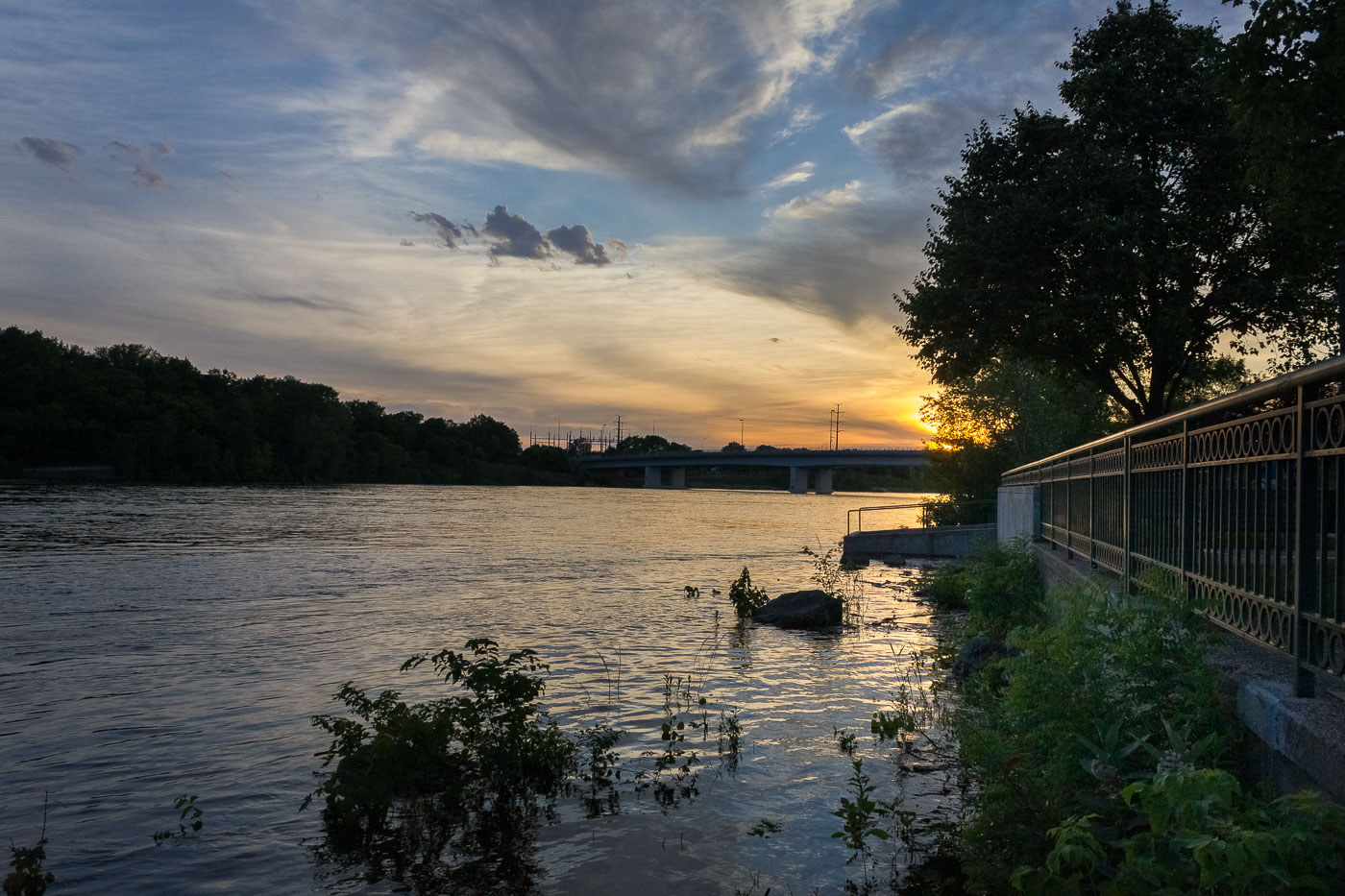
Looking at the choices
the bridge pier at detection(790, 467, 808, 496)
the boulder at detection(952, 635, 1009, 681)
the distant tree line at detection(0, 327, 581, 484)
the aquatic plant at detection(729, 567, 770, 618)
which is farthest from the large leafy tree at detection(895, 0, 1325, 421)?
the distant tree line at detection(0, 327, 581, 484)

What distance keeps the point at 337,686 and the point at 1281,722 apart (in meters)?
10.6

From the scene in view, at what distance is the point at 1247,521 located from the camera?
5215 mm

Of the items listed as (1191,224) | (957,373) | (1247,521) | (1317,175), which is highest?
(1191,224)

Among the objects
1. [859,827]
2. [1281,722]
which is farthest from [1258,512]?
[859,827]

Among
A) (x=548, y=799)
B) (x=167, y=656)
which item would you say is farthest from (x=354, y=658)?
(x=548, y=799)

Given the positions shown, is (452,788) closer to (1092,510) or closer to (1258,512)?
(1258,512)

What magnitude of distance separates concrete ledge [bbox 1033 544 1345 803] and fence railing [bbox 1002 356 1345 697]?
173 millimetres

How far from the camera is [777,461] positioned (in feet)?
369

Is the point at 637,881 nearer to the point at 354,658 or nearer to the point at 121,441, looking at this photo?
the point at 354,658

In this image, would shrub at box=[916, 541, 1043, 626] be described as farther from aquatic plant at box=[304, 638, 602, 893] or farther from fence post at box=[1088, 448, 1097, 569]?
aquatic plant at box=[304, 638, 602, 893]

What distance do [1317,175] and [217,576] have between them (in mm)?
24804

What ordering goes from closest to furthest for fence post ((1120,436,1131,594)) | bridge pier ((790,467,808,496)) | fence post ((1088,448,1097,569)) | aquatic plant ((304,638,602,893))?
aquatic plant ((304,638,602,893))
fence post ((1120,436,1131,594))
fence post ((1088,448,1097,569))
bridge pier ((790,467,808,496))

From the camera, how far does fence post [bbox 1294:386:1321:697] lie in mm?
4367

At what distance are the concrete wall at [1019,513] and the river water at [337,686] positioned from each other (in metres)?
2.89
